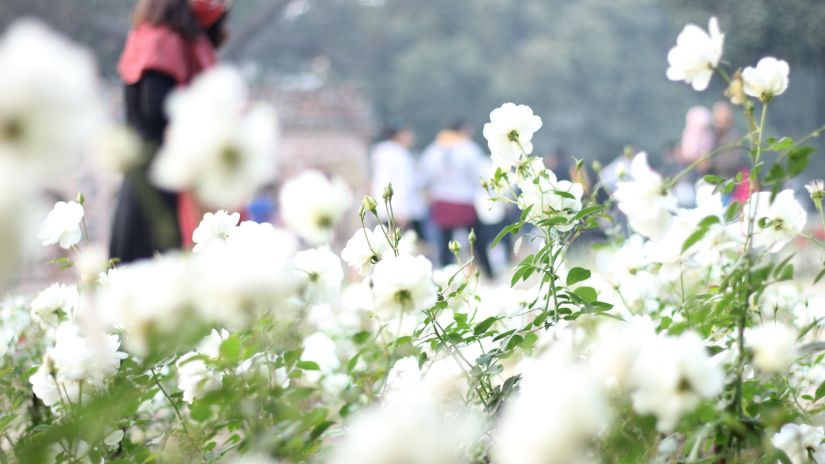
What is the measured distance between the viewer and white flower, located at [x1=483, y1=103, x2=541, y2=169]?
1.36m

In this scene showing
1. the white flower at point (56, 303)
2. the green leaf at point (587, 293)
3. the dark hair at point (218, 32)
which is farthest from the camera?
the dark hair at point (218, 32)

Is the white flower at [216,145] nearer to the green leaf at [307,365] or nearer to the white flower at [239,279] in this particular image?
the white flower at [239,279]

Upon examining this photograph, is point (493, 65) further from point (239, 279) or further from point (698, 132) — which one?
point (239, 279)

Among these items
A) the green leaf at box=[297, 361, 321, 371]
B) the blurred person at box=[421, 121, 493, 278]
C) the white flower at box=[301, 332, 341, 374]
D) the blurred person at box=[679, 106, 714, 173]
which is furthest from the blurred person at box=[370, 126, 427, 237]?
the green leaf at box=[297, 361, 321, 371]

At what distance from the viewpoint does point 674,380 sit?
72 cm

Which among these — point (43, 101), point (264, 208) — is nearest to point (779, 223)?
point (43, 101)

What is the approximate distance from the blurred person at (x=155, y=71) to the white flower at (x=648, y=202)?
2212mm

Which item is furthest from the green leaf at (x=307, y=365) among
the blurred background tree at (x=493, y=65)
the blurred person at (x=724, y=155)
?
Result: the blurred background tree at (x=493, y=65)

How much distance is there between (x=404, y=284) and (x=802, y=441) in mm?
410

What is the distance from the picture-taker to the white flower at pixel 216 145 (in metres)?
0.61

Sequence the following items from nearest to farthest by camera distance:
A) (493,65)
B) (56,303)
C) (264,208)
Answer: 1. (56,303)
2. (264,208)
3. (493,65)

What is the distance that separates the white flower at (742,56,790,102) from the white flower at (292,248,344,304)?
0.49 meters

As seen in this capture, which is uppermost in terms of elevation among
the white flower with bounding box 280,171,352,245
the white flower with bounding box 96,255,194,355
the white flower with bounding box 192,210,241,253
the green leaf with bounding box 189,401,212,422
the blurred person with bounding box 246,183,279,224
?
the white flower with bounding box 96,255,194,355

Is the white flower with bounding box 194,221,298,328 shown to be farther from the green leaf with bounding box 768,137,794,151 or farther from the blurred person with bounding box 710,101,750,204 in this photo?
the blurred person with bounding box 710,101,750,204
